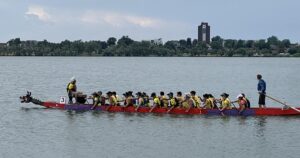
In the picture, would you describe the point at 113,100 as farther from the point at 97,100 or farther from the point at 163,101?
the point at 163,101

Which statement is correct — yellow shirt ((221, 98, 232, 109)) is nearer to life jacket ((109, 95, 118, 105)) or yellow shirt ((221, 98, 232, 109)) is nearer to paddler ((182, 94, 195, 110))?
paddler ((182, 94, 195, 110))

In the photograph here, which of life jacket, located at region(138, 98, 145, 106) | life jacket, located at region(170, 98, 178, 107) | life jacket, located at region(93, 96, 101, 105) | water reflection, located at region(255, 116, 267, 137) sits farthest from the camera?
life jacket, located at region(93, 96, 101, 105)

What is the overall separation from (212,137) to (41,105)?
14157 millimetres

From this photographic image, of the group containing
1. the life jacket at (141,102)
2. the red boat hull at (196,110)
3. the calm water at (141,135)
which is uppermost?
the life jacket at (141,102)

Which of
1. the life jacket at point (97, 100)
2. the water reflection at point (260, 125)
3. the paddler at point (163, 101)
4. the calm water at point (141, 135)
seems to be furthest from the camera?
the life jacket at point (97, 100)

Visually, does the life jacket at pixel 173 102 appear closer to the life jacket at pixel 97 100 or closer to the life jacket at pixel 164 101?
the life jacket at pixel 164 101

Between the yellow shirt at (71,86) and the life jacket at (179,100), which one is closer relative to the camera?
the life jacket at (179,100)

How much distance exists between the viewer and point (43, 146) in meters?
27.9

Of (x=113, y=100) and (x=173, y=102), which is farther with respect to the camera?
(x=113, y=100)

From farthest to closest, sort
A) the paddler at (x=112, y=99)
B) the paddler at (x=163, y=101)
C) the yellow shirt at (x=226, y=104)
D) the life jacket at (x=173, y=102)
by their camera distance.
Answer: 1. the paddler at (x=112, y=99)
2. the paddler at (x=163, y=101)
3. the life jacket at (x=173, y=102)
4. the yellow shirt at (x=226, y=104)

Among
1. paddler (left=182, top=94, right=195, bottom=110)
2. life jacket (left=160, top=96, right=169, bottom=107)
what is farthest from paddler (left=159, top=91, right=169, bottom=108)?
paddler (left=182, top=94, right=195, bottom=110)

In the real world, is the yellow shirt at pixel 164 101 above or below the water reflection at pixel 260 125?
above

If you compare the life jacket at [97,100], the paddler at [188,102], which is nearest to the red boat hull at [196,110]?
the paddler at [188,102]

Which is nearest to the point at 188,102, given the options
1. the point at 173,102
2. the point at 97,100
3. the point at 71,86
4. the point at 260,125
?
the point at 173,102
